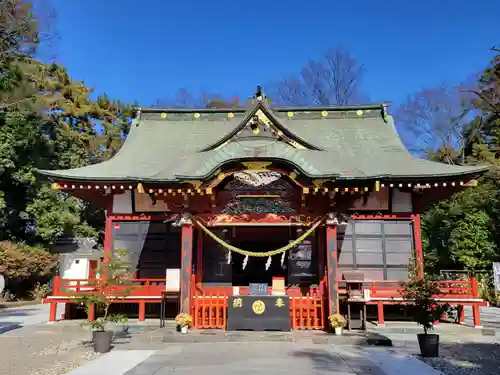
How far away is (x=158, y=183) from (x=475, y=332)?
9915 millimetres

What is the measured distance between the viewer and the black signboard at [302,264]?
13.9m

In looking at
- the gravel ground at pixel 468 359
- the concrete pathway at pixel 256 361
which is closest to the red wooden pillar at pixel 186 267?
the concrete pathway at pixel 256 361

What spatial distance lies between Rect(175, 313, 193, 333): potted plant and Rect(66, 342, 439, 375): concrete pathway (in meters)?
0.87

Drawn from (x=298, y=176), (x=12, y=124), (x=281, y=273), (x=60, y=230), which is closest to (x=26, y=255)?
(x=60, y=230)

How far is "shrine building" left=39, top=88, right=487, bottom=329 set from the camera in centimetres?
1137

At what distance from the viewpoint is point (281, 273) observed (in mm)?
15820

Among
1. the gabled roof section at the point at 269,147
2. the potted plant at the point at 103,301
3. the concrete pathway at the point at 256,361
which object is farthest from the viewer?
the gabled roof section at the point at 269,147

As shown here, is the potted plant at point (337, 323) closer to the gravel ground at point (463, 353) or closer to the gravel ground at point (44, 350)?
the gravel ground at point (463, 353)

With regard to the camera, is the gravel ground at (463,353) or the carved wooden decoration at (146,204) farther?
the carved wooden decoration at (146,204)

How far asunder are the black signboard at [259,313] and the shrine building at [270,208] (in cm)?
48

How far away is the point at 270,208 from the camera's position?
1184 cm

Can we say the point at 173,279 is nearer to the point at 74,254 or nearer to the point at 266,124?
the point at 266,124

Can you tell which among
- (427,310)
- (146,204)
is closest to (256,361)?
(427,310)

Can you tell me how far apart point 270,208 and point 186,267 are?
296 cm
